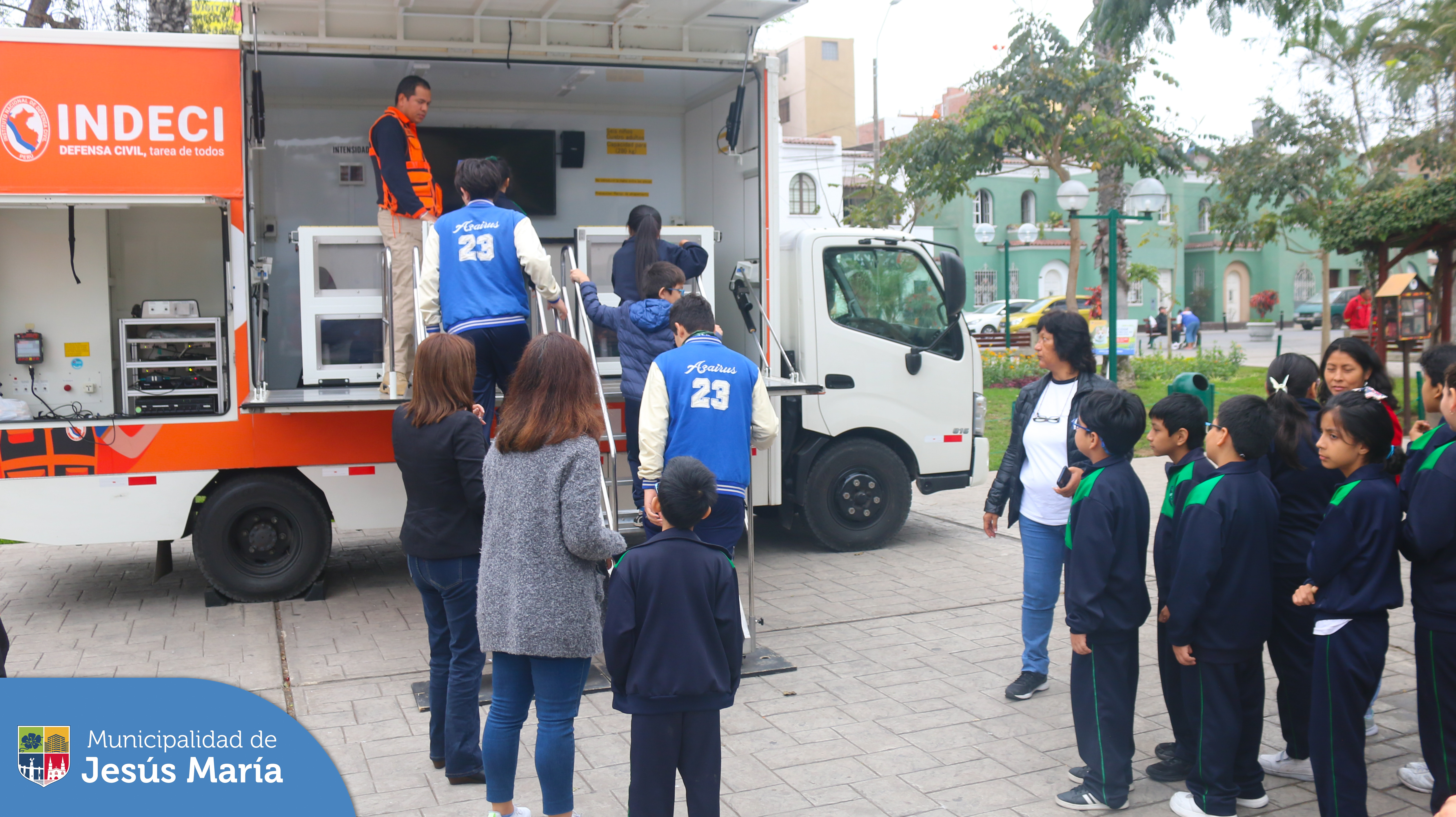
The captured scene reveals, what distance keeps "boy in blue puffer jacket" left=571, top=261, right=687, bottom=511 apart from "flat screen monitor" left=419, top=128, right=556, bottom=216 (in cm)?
276

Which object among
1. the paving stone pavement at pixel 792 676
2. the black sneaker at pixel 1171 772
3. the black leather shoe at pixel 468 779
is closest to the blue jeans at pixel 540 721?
the paving stone pavement at pixel 792 676

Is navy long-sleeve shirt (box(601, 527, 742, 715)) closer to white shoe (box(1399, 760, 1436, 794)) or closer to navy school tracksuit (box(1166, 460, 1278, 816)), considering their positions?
navy school tracksuit (box(1166, 460, 1278, 816))

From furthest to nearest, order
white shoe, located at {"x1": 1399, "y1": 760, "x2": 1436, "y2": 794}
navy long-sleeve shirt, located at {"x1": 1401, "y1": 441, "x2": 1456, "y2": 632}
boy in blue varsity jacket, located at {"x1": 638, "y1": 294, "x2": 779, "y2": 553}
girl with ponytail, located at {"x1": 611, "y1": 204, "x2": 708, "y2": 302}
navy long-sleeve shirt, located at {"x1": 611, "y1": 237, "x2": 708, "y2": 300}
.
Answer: navy long-sleeve shirt, located at {"x1": 611, "y1": 237, "x2": 708, "y2": 300} < girl with ponytail, located at {"x1": 611, "y1": 204, "x2": 708, "y2": 302} < boy in blue varsity jacket, located at {"x1": 638, "y1": 294, "x2": 779, "y2": 553} < white shoe, located at {"x1": 1399, "y1": 760, "x2": 1436, "y2": 794} < navy long-sleeve shirt, located at {"x1": 1401, "y1": 441, "x2": 1456, "y2": 632}

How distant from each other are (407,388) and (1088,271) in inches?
1735

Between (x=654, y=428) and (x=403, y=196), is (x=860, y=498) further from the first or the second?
(x=403, y=196)

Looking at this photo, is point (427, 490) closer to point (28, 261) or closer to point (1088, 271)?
point (28, 261)

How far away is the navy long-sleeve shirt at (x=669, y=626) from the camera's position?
3096mm

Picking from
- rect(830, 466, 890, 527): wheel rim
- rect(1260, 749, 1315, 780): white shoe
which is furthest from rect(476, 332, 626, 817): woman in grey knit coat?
Result: rect(830, 466, 890, 527): wheel rim

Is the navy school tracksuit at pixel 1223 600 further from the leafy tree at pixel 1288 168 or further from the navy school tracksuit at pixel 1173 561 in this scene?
the leafy tree at pixel 1288 168

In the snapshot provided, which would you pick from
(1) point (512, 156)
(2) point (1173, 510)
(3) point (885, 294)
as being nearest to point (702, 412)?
(2) point (1173, 510)

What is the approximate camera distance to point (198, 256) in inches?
297

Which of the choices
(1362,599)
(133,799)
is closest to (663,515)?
(133,799)

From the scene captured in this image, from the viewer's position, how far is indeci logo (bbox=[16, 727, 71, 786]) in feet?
6.67

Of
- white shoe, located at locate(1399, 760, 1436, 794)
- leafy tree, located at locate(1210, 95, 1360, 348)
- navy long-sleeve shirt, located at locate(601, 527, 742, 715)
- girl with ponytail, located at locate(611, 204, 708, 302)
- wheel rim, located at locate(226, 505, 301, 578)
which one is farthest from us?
leafy tree, located at locate(1210, 95, 1360, 348)
